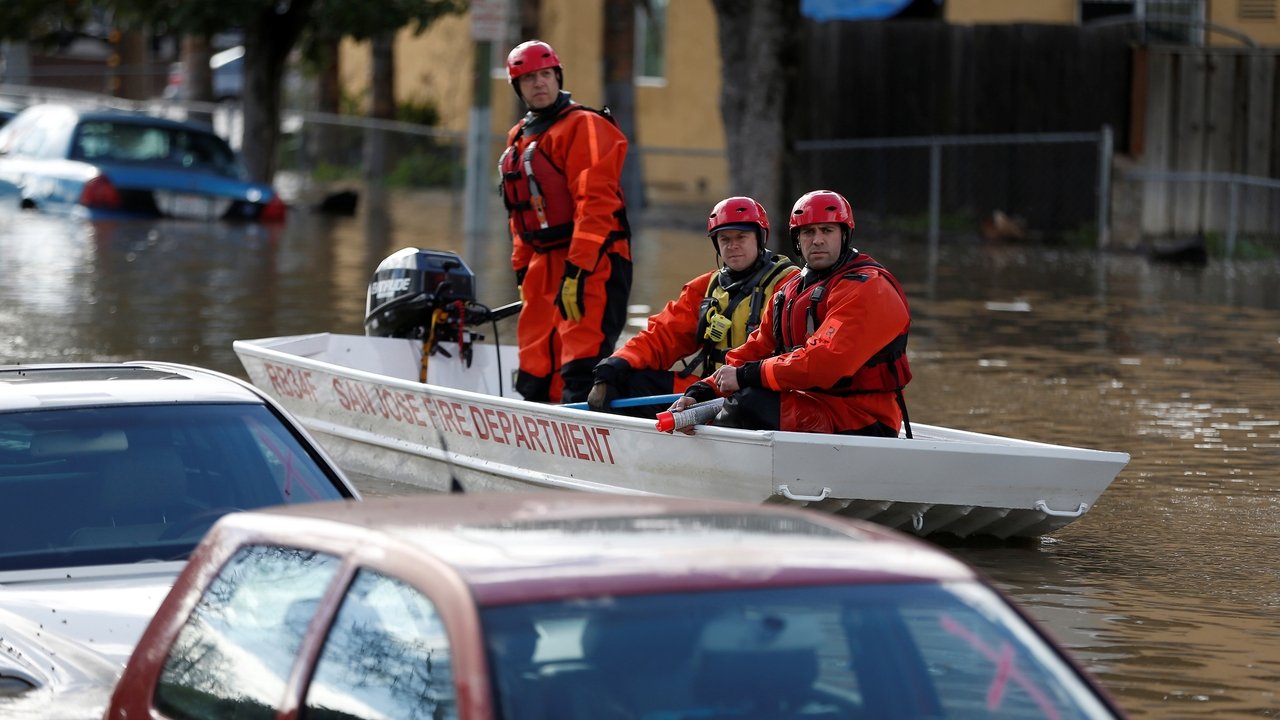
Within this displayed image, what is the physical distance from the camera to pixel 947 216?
2645 cm

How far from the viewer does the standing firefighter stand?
9.91 meters

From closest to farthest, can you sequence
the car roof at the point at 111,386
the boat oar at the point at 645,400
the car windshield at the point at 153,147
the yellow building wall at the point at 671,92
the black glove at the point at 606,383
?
1. the car roof at the point at 111,386
2. the boat oar at the point at 645,400
3. the black glove at the point at 606,383
4. the car windshield at the point at 153,147
5. the yellow building wall at the point at 671,92

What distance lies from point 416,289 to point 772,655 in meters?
8.03

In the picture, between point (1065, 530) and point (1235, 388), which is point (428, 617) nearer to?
point (1065, 530)

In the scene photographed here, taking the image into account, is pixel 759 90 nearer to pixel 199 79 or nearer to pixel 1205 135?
pixel 1205 135

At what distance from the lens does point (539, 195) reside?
33.3 feet

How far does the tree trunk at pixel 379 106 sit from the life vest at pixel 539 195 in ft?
83.6

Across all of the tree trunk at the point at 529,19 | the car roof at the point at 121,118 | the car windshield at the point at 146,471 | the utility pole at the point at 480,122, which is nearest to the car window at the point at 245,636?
the car windshield at the point at 146,471

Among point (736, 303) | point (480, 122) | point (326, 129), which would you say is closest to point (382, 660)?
point (736, 303)

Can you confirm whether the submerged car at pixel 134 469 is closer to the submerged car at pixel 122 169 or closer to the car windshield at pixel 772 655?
the car windshield at pixel 772 655

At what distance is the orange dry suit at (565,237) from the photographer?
9.91 m

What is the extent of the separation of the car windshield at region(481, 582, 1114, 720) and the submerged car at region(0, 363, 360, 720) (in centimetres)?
243

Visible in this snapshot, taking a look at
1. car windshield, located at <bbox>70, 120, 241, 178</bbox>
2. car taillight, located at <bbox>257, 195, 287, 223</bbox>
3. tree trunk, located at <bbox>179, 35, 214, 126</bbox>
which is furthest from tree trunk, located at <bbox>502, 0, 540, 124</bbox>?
car windshield, located at <bbox>70, 120, 241, 178</bbox>

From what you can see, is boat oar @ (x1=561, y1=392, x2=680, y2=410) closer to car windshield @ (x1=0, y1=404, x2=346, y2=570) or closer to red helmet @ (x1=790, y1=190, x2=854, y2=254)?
red helmet @ (x1=790, y1=190, x2=854, y2=254)
